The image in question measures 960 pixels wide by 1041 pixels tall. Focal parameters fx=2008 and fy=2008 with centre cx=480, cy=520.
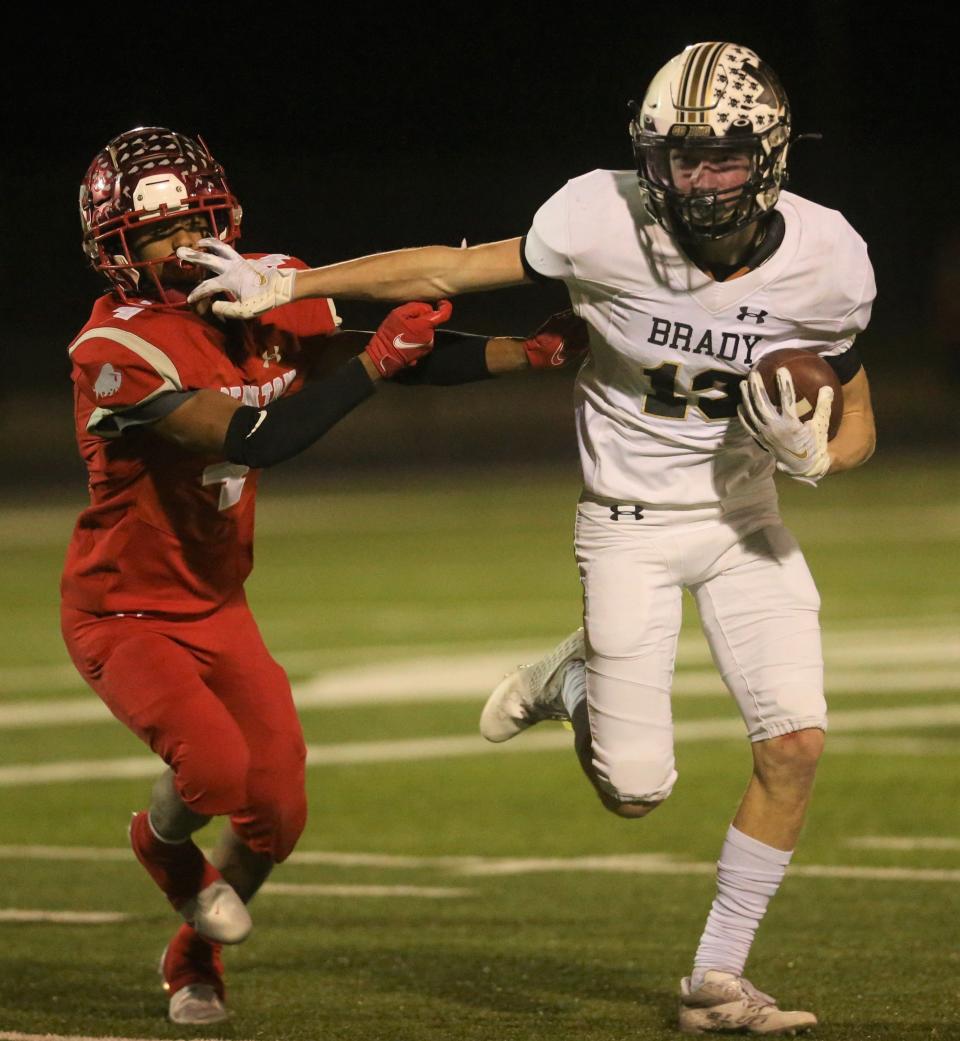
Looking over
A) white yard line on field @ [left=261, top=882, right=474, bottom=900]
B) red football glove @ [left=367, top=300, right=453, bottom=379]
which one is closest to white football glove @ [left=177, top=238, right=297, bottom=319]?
red football glove @ [left=367, top=300, right=453, bottom=379]

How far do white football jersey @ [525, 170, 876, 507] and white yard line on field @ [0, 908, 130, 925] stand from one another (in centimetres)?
217

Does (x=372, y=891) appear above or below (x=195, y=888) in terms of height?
below

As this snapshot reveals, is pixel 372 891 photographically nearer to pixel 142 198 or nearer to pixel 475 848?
pixel 475 848

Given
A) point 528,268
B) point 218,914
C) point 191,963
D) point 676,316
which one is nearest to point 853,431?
point 676,316

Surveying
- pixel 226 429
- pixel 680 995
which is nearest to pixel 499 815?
pixel 680 995

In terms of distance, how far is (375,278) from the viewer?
4.35 m

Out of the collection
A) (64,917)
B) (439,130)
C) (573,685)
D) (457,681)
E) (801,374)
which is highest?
(801,374)

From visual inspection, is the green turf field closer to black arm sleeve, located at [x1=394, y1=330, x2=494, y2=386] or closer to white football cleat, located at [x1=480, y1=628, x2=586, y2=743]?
white football cleat, located at [x1=480, y1=628, x2=586, y2=743]

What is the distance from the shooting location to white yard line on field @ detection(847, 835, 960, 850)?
649 cm

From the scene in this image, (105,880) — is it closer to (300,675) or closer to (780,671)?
(780,671)

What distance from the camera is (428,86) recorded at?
98.6ft

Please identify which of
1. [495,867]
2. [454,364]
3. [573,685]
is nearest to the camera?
[454,364]

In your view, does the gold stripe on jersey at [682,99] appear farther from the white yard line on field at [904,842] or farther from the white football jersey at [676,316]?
the white yard line on field at [904,842]

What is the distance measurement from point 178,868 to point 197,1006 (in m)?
0.32
